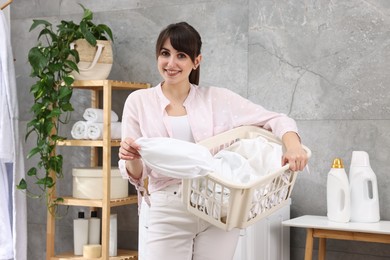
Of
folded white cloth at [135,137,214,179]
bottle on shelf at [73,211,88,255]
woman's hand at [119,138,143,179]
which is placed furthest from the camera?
bottle on shelf at [73,211,88,255]

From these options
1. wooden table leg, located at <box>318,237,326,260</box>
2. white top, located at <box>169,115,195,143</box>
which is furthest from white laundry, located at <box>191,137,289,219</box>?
wooden table leg, located at <box>318,237,326,260</box>

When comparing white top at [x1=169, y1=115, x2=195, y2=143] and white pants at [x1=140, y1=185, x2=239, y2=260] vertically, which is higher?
white top at [x1=169, y1=115, x2=195, y2=143]

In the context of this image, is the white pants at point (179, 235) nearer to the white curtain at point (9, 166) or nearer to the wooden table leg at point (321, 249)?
the wooden table leg at point (321, 249)

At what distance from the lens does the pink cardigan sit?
1978 millimetres

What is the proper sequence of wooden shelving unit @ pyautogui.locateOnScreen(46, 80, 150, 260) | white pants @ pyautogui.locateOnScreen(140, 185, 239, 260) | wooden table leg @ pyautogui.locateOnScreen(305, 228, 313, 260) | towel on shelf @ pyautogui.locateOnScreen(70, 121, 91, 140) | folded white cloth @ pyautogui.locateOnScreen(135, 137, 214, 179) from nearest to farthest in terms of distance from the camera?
folded white cloth @ pyautogui.locateOnScreen(135, 137, 214, 179)
white pants @ pyautogui.locateOnScreen(140, 185, 239, 260)
wooden table leg @ pyautogui.locateOnScreen(305, 228, 313, 260)
wooden shelving unit @ pyautogui.locateOnScreen(46, 80, 150, 260)
towel on shelf @ pyautogui.locateOnScreen(70, 121, 91, 140)

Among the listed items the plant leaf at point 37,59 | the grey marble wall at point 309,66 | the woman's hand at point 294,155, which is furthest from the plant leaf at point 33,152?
the woman's hand at point 294,155

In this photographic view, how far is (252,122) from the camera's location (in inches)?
82.0

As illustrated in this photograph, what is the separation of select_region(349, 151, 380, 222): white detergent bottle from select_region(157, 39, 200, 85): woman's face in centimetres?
126

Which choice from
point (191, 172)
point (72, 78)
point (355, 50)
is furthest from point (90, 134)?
point (191, 172)

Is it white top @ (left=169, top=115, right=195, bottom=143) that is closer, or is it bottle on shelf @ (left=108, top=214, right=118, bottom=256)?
white top @ (left=169, top=115, right=195, bottom=143)

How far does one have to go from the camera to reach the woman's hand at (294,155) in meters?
1.82

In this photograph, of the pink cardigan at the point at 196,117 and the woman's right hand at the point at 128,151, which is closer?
the woman's right hand at the point at 128,151

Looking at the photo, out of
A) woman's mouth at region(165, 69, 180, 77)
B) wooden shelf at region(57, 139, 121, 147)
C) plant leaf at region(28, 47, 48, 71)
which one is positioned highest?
plant leaf at region(28, 47, 48, 71)

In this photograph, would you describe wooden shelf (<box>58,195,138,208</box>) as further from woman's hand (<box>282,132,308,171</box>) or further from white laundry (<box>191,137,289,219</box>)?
woman's hand (<box>282,132,308,171</box>)
